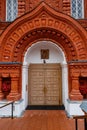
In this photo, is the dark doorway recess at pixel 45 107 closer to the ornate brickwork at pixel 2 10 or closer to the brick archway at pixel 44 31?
the brick archway at pixel 44 31

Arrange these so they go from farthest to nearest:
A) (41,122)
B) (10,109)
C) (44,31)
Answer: (44,31), (10,109), (41,122)

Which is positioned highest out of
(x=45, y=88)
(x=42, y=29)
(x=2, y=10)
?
(x=2, y=10)

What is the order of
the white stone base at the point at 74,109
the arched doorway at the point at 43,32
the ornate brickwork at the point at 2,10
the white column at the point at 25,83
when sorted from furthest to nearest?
the ornate brickwork at the point at 2,10 → the white column at the point at 25,83 → the arched doorway at the point at 43,32 → the white stone base at the point at 74,109

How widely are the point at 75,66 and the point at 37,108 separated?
2.93 meters

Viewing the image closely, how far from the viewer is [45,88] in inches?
432

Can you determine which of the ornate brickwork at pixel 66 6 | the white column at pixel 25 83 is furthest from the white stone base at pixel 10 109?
the ornate brickwork at pixel 66 6

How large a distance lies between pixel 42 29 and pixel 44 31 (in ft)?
0.52

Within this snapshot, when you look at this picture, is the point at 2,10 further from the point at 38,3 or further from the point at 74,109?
the point at 74,109

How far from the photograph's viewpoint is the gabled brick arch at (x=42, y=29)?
9086mm

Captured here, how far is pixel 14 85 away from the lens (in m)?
9.22

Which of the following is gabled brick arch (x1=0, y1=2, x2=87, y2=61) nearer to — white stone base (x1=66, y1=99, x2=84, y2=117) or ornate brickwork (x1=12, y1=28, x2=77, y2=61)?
ornate brickwork (x1=12, y1=28, x2=77, y2=61)

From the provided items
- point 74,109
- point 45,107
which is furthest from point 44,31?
point 45,107

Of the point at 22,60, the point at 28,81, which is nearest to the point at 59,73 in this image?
the point at 28,81

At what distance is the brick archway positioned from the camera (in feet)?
29.8
